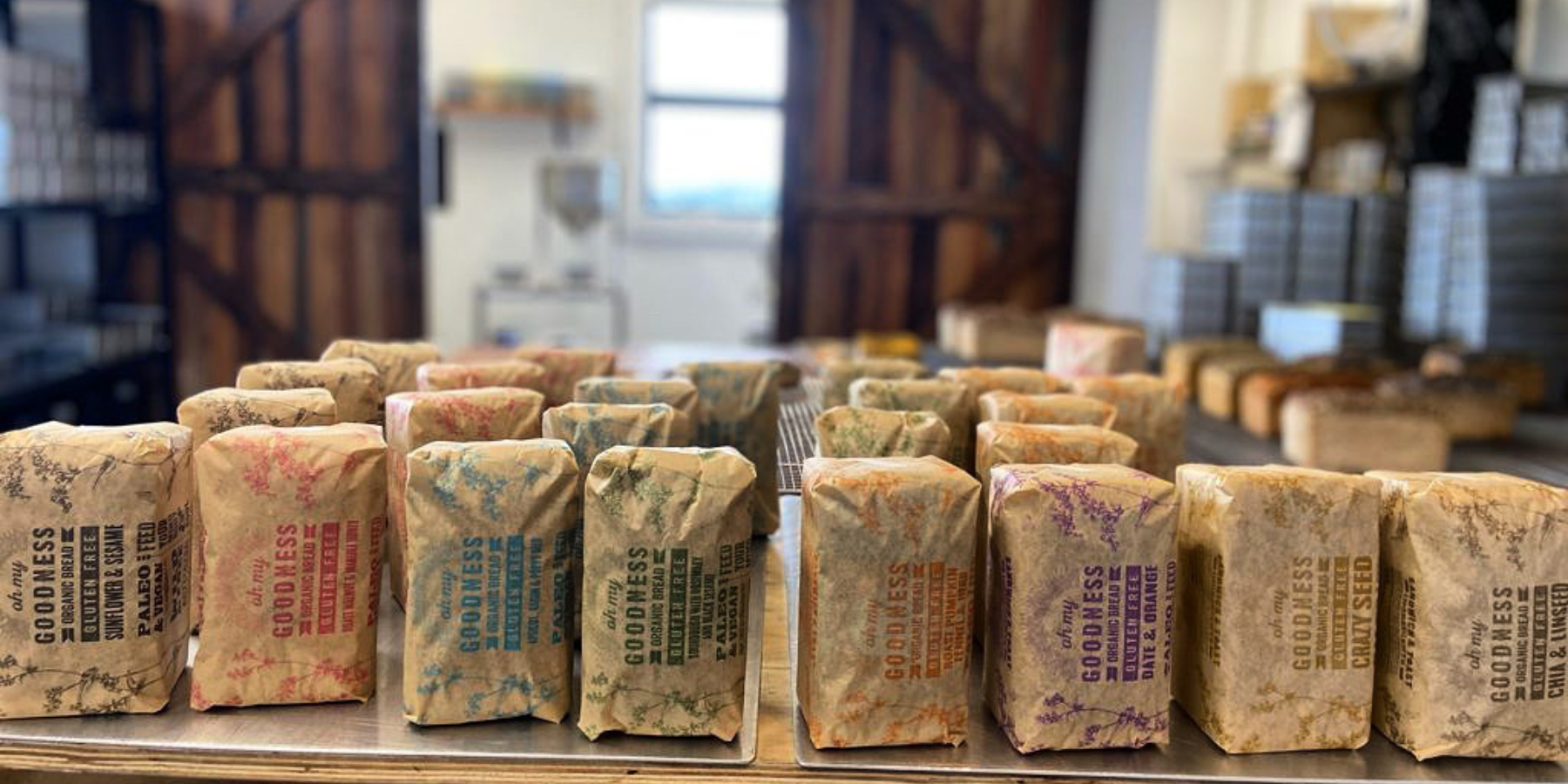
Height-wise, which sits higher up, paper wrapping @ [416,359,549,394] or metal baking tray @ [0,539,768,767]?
paper wrapping @ [416,359,549,394]

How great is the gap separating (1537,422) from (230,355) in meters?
4.78

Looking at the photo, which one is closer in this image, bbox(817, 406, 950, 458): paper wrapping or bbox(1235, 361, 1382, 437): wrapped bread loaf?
bbox(817, 406, 950, 458): paper wrapping

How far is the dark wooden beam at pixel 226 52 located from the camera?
530cm

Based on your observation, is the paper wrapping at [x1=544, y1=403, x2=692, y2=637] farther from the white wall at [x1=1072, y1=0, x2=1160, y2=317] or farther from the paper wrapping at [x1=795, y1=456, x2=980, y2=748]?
the white wall at [x1=1072, y1=0, x2=1160, y2=317]

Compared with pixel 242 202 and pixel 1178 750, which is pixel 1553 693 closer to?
pixel 1178 750

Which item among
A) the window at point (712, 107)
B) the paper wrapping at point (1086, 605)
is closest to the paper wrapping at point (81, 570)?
the paper wrapping at point (1086, 605)

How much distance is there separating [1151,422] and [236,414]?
1.32m

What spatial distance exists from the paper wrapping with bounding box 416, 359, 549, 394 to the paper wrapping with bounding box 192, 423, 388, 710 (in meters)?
0.45

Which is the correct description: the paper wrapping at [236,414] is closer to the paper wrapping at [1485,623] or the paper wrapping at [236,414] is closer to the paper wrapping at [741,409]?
the paper wrapping at [741,409]

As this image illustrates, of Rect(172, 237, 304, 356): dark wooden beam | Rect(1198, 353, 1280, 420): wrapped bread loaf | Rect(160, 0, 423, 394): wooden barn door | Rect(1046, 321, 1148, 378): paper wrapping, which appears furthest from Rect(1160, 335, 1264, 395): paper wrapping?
Rect(172, 237, 304, 356): dark wooden beam

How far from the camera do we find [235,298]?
5480 millimetres

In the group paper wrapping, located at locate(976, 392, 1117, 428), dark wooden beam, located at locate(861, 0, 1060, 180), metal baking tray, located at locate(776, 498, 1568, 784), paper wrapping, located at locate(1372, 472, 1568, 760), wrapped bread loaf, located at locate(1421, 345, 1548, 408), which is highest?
dark wooden beam, located at locate(861, 0, 1060, 180)

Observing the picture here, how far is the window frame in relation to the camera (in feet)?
25.5

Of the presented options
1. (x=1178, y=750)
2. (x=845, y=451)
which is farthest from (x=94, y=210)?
(x=1178, y=750)
